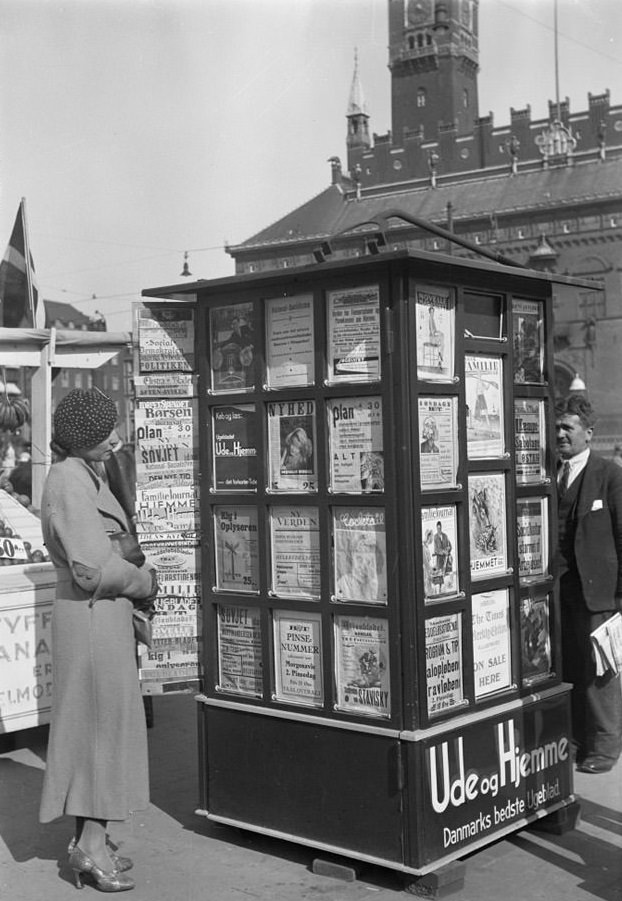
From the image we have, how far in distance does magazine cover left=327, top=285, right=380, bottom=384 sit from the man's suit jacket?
6.97ft

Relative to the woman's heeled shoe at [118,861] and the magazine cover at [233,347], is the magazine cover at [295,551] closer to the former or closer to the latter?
the magazine cover at [233,347]

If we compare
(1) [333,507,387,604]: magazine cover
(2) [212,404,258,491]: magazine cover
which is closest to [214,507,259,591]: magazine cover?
(2) [212,404,258,491]: magazine cover

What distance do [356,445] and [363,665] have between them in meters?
0.91

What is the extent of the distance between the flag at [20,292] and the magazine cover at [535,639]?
602cm

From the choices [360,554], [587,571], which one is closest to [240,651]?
[360,554]

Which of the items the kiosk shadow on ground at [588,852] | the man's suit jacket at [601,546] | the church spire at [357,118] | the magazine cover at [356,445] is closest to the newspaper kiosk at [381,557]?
the magazine cover at [356,445]

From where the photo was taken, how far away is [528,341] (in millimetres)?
4828

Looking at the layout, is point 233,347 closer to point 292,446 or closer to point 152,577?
point 292,446

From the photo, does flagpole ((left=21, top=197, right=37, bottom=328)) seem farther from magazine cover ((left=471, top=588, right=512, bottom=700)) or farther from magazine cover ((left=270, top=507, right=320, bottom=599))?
magazine cover ((left=471, top=588, right=512, bottom=700))

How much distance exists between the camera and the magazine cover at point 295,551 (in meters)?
4.38

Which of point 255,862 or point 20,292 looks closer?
point 255,862

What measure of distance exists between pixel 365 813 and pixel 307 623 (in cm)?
81

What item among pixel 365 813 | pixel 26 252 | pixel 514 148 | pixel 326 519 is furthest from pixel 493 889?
pixel 514 148

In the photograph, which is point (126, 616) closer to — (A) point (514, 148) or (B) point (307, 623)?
(B) point (307, 623)
